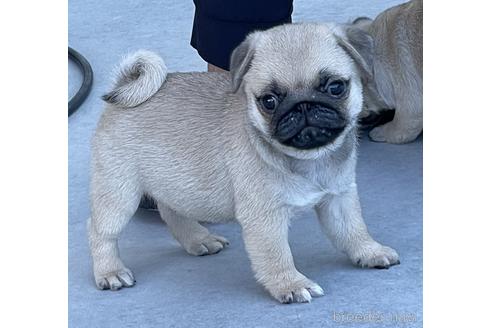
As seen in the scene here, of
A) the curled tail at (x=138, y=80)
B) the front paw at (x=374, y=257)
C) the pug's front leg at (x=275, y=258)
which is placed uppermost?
the curled tail at (x=138, y=80)

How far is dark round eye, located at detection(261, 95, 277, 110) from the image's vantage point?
7.47 ft

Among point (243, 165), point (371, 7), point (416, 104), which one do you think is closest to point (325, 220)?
point (243, 165)

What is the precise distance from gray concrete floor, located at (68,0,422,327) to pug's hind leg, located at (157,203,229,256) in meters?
0.03

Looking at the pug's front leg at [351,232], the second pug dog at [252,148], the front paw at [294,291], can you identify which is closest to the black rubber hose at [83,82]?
the second pug dog at [252,148]

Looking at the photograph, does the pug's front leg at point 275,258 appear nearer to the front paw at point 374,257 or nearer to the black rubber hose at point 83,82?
the front paw at point 374,257

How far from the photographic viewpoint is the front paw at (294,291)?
242 centimetres

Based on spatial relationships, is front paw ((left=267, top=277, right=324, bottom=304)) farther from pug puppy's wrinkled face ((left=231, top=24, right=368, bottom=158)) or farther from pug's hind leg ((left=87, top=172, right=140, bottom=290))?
pug's hind leg ((left=87, top=172, right=140, bottom=290))

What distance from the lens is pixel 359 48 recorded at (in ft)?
7.88

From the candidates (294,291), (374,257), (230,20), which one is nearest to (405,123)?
(230,20)

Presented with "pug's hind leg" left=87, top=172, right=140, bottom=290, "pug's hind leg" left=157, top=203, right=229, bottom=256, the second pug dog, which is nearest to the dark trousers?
the second pug dog

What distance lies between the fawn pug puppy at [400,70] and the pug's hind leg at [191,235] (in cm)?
103

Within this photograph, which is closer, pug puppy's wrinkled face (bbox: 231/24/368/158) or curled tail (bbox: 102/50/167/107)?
pug puppy's wrinkled face (bbox: 231/24/368/158)

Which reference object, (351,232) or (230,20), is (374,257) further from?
(230,20)

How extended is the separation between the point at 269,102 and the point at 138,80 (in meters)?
0.52
